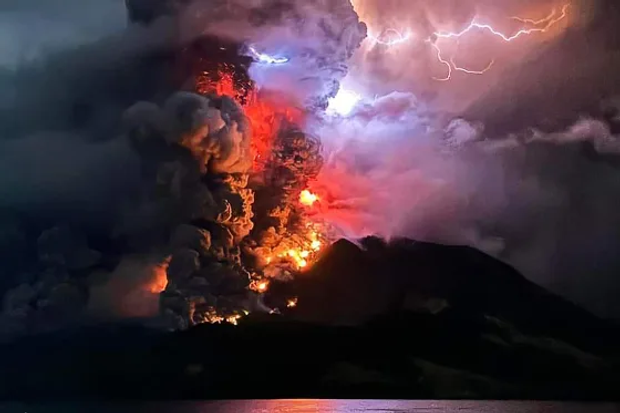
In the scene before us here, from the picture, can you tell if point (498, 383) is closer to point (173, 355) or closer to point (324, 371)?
point (324, 371)

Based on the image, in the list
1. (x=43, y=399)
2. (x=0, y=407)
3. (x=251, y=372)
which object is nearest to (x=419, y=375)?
(x=251, y=372)

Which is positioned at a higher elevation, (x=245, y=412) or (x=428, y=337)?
(x=428, y=337)

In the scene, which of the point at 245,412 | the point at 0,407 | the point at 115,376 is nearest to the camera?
the point at 245,412

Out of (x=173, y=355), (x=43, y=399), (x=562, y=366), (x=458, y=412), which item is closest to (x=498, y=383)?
(x=562, y=366)

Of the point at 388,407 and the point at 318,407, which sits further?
the point at 318,407

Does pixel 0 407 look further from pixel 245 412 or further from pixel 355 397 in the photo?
pixel 355 397

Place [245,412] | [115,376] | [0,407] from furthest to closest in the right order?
[0,407], [115,376], [245,412]

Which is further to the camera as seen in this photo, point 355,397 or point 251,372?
point 355,397
